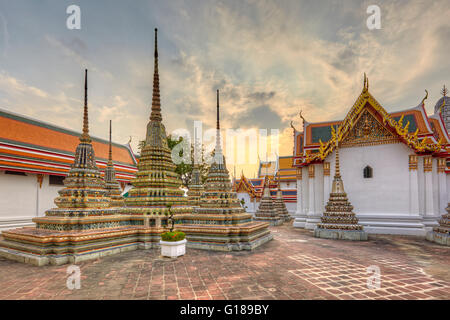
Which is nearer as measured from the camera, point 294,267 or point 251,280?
point 251,280

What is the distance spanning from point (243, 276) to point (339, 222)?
25.4 feet

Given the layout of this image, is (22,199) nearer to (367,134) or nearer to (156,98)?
(156,98)

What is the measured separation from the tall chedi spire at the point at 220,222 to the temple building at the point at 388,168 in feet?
23.2

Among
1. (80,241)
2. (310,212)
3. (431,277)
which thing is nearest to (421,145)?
(310,212)

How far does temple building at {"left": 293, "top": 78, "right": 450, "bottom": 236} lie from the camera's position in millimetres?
12969

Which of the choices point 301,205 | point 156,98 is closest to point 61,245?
point 156,98

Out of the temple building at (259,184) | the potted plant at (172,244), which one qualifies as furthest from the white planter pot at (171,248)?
the temple building at (259,184)

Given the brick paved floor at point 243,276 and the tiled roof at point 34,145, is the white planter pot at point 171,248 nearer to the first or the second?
the brick paved floor at point 243,276

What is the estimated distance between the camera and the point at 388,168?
13.8 metres

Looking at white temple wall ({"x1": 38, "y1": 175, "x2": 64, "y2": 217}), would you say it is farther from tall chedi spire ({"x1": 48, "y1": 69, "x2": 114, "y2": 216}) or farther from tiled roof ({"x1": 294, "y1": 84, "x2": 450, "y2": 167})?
tiled roof ({"x1": 294, "y1": 84, "x2": 450, "y2": 167})

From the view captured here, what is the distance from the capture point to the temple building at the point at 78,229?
6.76m
